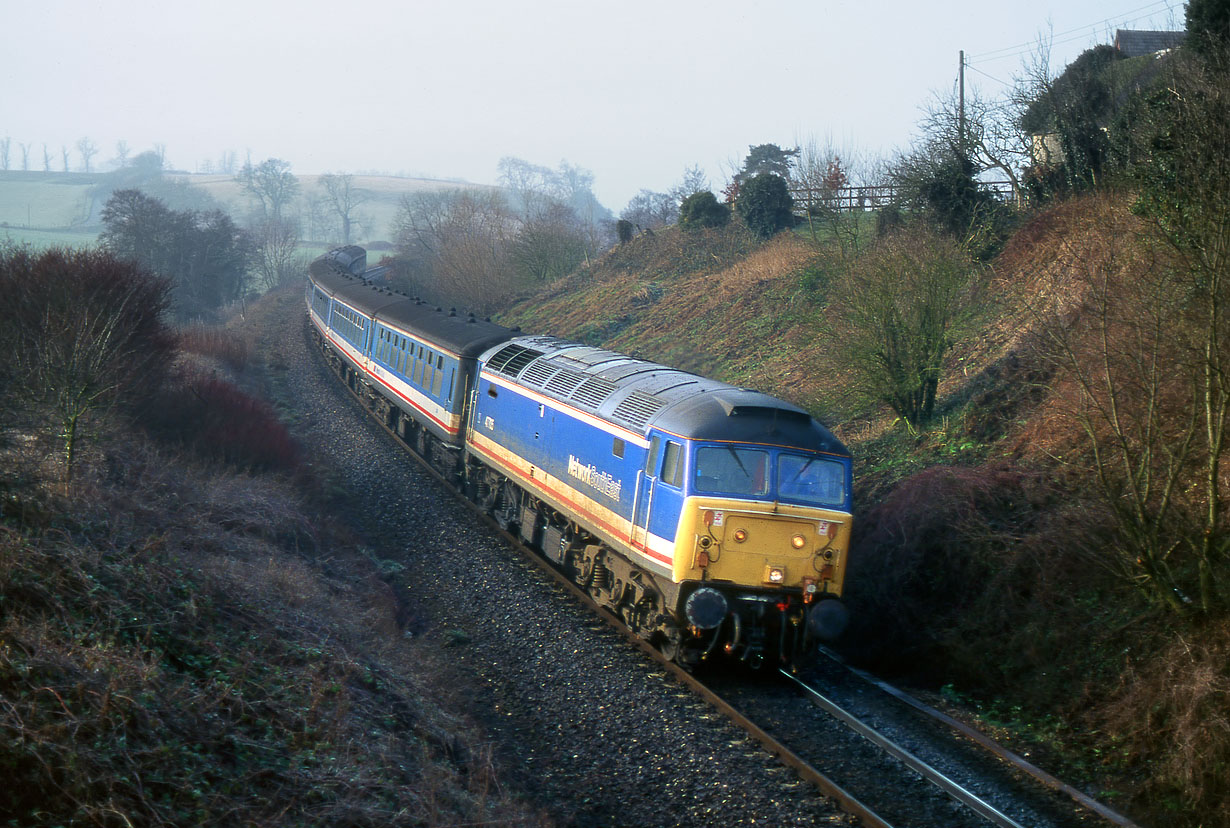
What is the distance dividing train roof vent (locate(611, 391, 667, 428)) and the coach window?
0.67m

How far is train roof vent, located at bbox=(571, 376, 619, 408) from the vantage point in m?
11.8

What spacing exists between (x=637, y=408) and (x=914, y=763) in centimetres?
485

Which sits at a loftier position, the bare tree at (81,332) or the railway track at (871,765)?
the bare tree at (81,332)

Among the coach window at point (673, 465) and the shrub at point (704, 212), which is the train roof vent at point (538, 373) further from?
the shrub at point (704, 212)

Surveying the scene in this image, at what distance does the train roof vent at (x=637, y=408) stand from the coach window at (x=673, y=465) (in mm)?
672

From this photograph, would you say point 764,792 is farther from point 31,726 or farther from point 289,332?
→ point 289,332

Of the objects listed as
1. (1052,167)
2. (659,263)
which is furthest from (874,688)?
(659,263)

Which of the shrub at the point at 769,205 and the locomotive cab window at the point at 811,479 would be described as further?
the shrub at the point at 769,205

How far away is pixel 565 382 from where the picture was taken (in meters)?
13.1

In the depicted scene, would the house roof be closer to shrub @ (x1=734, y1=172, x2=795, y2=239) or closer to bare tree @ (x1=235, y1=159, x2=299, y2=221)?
shrub @ (x1=734, y1=172, x2=795, y2=239)

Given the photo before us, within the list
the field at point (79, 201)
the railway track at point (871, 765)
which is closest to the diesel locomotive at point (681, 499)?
the railway track at point (871, 765)

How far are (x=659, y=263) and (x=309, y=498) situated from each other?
2746 cm

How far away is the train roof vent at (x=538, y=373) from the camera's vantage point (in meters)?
13.7

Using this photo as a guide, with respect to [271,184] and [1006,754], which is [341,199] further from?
[1006,754]
